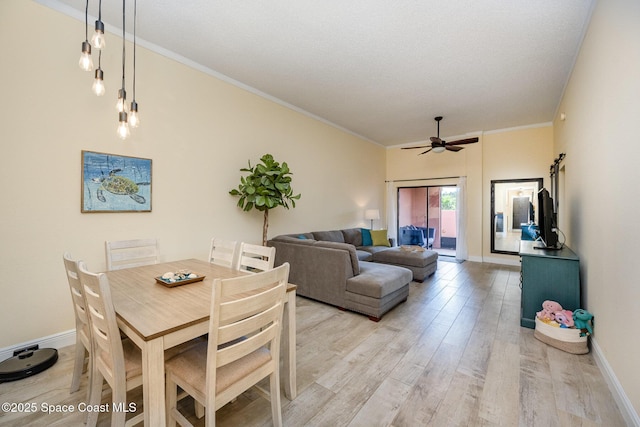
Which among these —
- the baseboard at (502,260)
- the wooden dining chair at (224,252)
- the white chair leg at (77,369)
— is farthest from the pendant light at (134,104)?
the baseboard at (502,260)

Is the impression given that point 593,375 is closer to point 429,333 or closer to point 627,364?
point 627,364

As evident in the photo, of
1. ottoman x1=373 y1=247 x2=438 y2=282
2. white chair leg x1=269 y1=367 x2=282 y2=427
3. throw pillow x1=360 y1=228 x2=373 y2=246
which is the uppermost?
throw pillow x1=360 y1=228 x2=373 y2=246

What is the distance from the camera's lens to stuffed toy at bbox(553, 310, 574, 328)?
2.51m

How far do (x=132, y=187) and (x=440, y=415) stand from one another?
3400 millimetres

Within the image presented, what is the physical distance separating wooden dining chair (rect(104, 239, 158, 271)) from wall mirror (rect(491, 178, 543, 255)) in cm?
689

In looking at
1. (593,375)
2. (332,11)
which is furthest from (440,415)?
(332,11)

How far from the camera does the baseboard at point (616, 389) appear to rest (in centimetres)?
159

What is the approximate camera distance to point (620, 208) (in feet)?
6.15

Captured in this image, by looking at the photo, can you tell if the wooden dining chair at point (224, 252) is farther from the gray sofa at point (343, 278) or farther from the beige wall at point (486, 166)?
the beige wall at point (486, 166)

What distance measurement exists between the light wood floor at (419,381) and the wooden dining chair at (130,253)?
0.88m

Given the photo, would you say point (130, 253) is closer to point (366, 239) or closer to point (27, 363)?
point (27, 363)

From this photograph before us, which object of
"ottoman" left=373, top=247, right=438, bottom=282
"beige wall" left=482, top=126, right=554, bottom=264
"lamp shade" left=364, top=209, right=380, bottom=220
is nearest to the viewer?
"ottoman" left=373, top=247, right=438, bottom=282

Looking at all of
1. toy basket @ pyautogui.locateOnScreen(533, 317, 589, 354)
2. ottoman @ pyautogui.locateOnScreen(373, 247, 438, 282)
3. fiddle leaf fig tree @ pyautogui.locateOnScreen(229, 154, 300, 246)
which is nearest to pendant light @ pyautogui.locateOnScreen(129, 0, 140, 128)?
fiddle leaf fig tree @ pyautogui.locateOnScreen(229, 154, 300, 246)

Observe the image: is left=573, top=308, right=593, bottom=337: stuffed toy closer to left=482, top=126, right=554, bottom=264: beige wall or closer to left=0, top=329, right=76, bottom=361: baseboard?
left=482, top=126, right=554, bottom=264: beige wall
